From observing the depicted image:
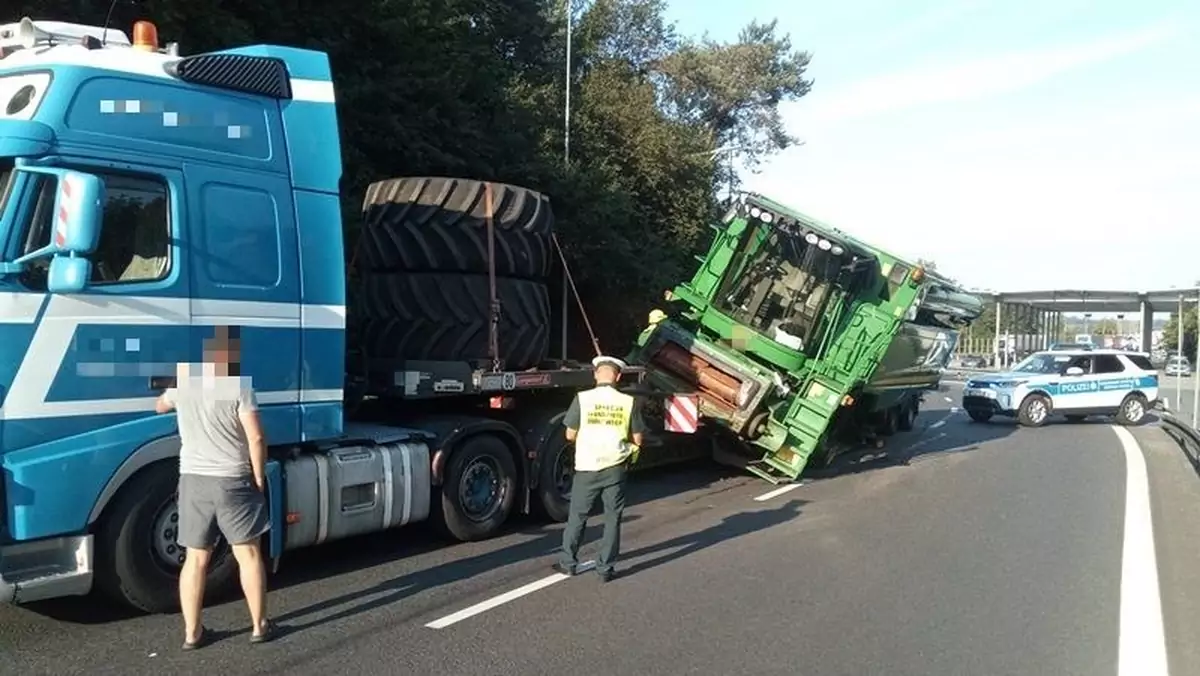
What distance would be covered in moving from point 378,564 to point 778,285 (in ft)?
24.6

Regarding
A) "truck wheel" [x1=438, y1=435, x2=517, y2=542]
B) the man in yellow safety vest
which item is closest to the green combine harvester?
"truck wheel" [x1=438, y1=435, x2=517, y2=542]

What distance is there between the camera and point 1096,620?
670 cm

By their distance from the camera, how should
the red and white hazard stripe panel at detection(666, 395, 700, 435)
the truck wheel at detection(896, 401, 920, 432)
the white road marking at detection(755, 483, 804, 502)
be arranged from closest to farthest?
the red and white hazard stripe panel at detection(666, 395, 700, 435), the white road marking at detection(755, 483, 804, 502), the truck wheel at detection(896, 401, 920, 432)

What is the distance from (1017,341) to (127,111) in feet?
247

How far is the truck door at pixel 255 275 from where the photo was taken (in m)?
6.30

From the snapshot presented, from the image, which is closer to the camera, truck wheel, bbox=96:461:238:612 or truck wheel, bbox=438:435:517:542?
truck wheel, bbox=96:461:238:612

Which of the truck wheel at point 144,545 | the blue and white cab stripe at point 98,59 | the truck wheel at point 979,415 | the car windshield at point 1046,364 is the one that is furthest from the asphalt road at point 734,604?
the car windshield at point 1046,364

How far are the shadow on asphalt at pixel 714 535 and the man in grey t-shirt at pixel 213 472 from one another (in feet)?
9.79

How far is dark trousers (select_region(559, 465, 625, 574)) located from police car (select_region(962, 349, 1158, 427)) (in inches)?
699

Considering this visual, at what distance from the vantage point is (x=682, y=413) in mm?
11102

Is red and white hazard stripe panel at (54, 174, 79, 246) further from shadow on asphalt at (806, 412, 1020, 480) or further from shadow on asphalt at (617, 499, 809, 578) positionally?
shadow on asphalt at (806, 412, 1020, 480)

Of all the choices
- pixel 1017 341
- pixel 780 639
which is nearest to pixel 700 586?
pixel 780 639

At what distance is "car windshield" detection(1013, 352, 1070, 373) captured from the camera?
23.5 metres

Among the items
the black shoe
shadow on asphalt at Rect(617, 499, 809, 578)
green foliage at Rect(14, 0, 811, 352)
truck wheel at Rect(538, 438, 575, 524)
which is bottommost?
shadow on asphalt at Rect(617, 499, 809, 578)
